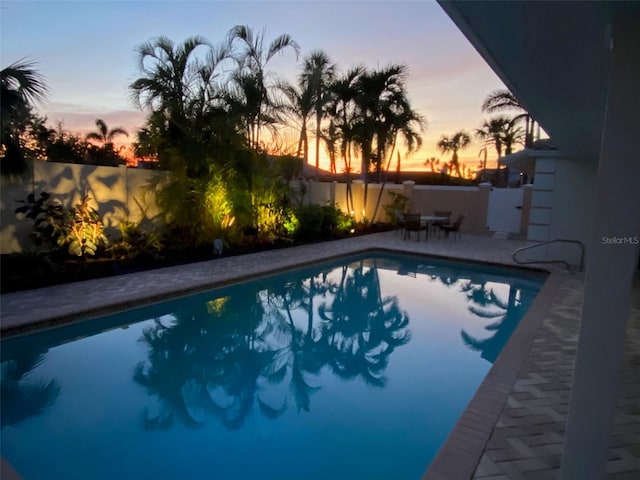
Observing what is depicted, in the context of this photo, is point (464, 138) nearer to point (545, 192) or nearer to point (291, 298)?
point (545, 192)

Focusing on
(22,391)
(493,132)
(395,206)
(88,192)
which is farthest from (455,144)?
(22,391)

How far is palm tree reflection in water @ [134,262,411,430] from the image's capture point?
420 cm

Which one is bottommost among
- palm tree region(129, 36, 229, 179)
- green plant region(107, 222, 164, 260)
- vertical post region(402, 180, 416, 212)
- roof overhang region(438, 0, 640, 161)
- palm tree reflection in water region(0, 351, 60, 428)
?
palm tree reflection in water region(0, 351, 60, 428)

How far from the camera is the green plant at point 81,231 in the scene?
746 centimetres

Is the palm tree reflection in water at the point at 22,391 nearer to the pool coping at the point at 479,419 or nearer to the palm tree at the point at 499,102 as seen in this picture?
the pool coping at the point at 479,419

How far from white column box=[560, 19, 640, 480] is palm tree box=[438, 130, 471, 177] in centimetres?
3067

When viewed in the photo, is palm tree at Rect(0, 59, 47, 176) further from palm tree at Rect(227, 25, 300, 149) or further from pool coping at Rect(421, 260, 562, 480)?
pool coping at Rect(421, 260, 562, 480)

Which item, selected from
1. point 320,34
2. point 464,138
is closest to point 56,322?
point 320,34

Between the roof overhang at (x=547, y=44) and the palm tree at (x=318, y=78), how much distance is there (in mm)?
9731

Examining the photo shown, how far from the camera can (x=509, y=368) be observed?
13.7 ft

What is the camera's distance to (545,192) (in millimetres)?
10109

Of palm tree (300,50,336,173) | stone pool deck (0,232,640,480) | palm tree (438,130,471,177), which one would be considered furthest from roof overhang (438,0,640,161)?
palm tree (438,130,471,177)

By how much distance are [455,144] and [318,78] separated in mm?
20262

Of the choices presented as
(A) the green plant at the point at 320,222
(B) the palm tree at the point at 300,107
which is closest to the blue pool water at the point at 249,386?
(A) the green plant at the point at 320,222
